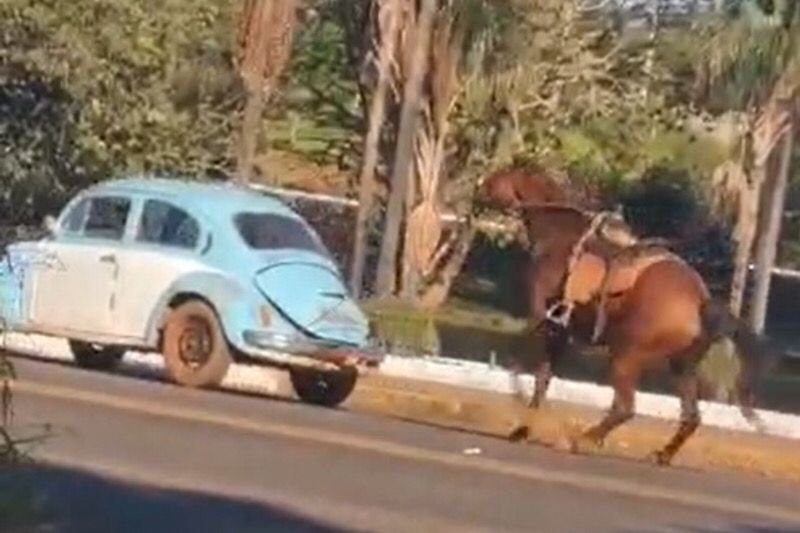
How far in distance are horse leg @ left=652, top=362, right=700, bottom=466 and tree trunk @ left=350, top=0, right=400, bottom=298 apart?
12262 millimetres

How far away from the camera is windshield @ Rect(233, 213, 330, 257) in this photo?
2533 cm

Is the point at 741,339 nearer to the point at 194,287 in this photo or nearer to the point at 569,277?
the point at 569,277

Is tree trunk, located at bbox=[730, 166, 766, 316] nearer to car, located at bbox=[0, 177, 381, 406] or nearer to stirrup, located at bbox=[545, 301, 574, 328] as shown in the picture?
car, located at bbox=[0, 177, 381, 406]

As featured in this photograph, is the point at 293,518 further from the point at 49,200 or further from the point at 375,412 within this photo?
the point at 49,200

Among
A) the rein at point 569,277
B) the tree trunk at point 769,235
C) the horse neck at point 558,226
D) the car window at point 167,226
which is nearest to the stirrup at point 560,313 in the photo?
the rein at point 569,277

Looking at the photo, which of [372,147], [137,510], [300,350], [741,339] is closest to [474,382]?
[300,350]

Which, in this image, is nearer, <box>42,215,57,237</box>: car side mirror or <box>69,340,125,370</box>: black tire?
<box>42,215,57,237</box>: car side mirror

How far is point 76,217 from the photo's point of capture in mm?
26188

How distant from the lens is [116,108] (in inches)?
1396

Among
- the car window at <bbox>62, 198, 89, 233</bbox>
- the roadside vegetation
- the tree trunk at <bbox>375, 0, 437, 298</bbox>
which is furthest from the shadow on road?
the tree trunk at <bbox>375, 0, 437, 298</bbox>

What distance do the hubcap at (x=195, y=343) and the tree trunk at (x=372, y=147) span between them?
846cm

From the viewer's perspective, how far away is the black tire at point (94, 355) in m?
26.6

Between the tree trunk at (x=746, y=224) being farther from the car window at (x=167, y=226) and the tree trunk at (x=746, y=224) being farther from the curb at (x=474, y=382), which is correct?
the car window at (x=167, y=226)

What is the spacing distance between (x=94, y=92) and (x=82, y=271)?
9.31 m
